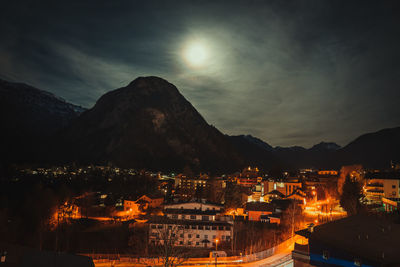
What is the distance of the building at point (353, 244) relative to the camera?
1260 centimetres

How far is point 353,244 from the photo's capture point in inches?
544

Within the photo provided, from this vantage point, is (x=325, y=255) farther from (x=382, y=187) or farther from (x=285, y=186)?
(x=285, y=186)

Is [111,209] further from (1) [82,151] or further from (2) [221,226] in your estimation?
(1) [82,151]

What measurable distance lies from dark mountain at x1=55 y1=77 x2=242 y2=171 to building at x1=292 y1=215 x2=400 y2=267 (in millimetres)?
126165

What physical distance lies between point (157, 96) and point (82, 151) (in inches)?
2630

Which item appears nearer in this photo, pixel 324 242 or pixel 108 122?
pixel 324 242

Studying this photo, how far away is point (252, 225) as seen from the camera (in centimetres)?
3734

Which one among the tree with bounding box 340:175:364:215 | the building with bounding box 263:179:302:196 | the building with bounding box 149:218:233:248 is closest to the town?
the tree with bounding box 340:175:364:215

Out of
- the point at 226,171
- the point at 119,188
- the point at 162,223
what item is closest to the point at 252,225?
the point at 162,223

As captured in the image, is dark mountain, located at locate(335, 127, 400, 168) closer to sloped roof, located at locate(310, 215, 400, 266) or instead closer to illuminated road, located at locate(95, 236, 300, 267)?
illuminated road, located at locate(95, 236, 300, 267)

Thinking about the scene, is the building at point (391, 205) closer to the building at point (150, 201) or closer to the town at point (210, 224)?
the town at point (210, 224)

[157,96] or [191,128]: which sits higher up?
[157,96]

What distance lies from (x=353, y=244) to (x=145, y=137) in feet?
485

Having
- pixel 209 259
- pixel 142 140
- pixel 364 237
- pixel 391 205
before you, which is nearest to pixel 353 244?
pixel 364 237
